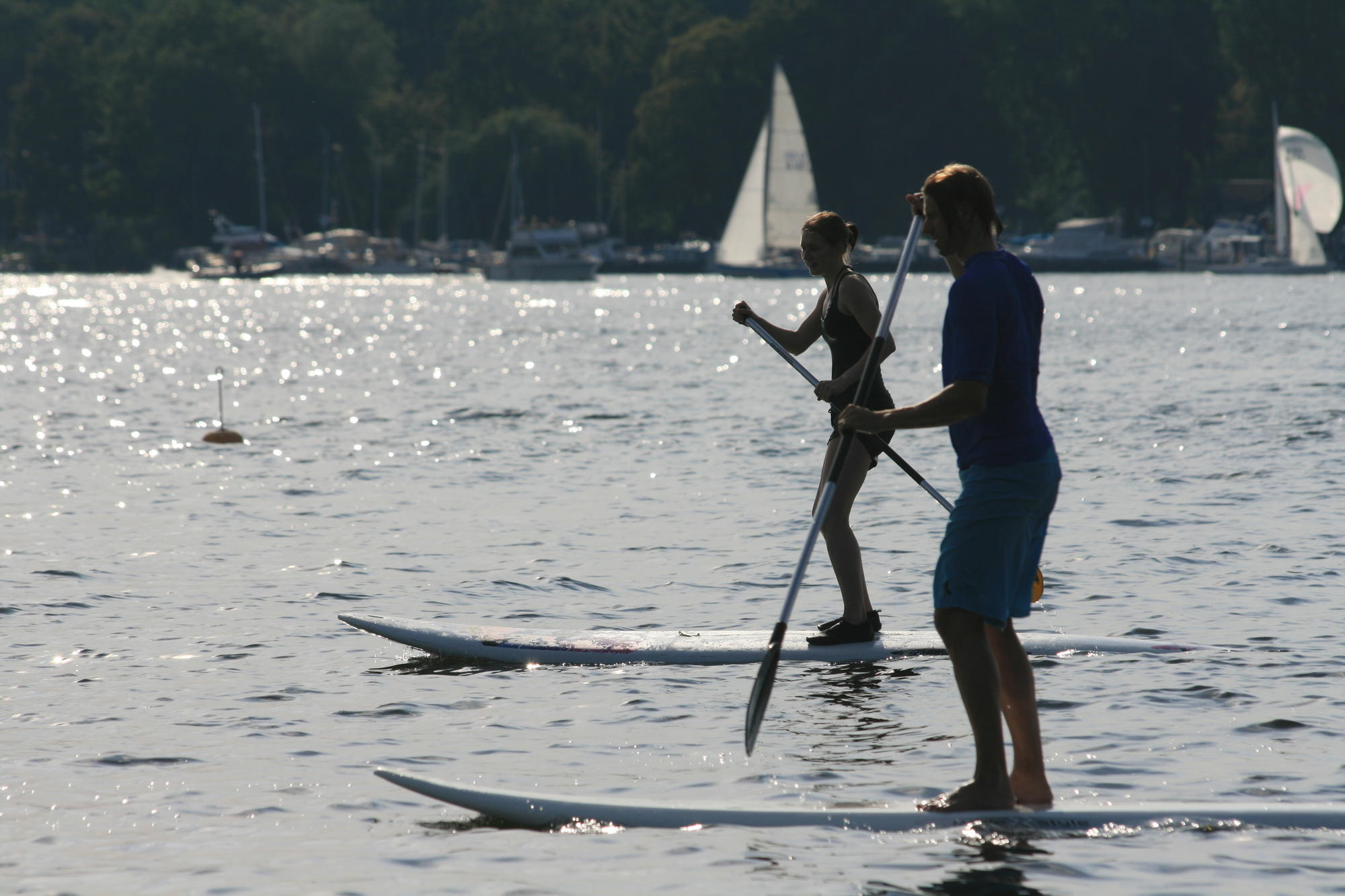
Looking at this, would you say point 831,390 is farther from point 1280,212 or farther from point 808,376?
point 1280,212

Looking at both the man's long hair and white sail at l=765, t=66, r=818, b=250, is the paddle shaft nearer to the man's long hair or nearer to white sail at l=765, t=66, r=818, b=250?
the man's long hair

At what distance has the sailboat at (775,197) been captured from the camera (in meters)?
81.8

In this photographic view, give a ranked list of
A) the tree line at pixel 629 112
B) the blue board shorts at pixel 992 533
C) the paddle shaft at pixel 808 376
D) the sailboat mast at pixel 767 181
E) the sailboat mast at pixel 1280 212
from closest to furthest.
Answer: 1. the blue board shorts at pixel 992 533
2. the paddle shaft at pixel 808 376
3. the sailboat mast at pixel 767 181
4. the sailboat mast at pixel 1280 212
5. the tree line at pixel 629 112

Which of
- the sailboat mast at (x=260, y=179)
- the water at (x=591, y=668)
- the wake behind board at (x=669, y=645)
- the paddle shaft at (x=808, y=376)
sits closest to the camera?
the water at (x=591, y=668)

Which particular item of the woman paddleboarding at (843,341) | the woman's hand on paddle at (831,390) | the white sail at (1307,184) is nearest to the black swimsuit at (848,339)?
the woman paddleboarding at (843,341)

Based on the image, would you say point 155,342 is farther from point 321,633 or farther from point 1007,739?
point 1007,739

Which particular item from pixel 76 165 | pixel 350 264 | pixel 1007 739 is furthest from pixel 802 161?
pixel 1007 739

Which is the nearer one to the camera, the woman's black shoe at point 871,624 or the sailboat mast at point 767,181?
the woman's black shoe at point 871,624

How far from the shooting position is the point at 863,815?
6391 mm

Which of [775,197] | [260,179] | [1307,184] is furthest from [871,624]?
[260,179]

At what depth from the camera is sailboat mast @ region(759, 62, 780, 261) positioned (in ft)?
265

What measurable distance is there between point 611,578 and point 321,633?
258 centimetres

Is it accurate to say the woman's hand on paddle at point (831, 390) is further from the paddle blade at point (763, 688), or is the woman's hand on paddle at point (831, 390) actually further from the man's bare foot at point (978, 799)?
the man's bare foot at point (978, 799)

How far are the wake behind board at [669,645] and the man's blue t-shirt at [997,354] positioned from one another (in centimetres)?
332
